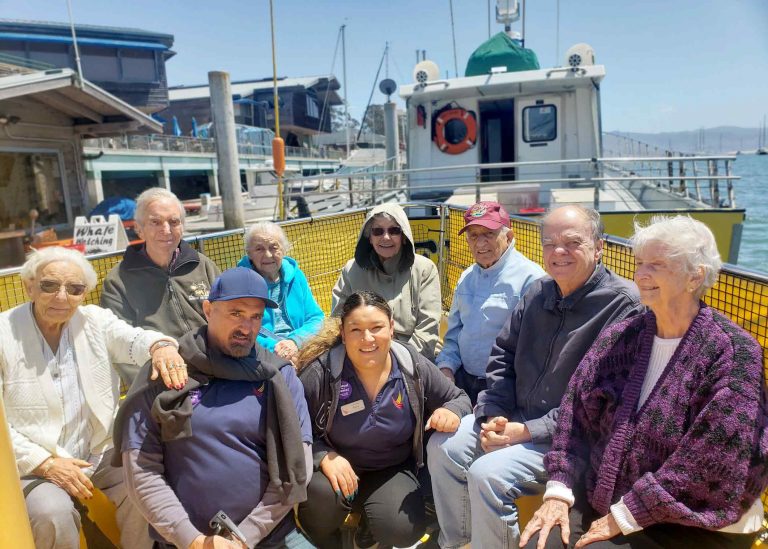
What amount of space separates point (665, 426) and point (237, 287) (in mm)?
1655

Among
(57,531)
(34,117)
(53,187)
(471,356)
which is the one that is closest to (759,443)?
(471,356)

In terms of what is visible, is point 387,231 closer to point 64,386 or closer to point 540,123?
point 64,386

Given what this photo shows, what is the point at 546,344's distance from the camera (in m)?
2.43

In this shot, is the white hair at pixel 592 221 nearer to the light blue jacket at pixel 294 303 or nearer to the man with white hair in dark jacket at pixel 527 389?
the man with white hair in dark jacket at pixel 527 389

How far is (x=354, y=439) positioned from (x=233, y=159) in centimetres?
1128

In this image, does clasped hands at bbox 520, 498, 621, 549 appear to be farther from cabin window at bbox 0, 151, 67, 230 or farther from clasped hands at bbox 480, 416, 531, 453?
cabin window at bbox 0, 151, 67, 230

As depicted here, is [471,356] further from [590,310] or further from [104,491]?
[104,491]

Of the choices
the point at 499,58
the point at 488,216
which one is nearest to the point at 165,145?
the point at 499,58

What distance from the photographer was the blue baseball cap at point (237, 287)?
2.13m

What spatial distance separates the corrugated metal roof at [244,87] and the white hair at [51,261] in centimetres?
4493

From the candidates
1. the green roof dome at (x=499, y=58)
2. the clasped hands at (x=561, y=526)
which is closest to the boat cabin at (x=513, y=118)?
the green roof dome at (x=499, y=58)

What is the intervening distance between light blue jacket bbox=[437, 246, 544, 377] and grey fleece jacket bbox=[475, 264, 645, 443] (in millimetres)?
360

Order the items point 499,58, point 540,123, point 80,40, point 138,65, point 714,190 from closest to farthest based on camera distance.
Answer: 1. point 714,190
2. point 540,123
3. point 499,58
4. point 80,40
5. point 138,65

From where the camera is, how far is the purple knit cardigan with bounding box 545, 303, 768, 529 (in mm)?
1652
